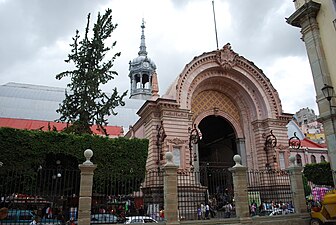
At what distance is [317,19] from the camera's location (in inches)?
569

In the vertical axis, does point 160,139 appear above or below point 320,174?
above

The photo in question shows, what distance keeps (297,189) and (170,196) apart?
19.7ft

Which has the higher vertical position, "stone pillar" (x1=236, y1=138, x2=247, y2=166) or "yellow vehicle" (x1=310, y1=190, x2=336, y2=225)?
"stone pillar" (x1=236, y1=138, x2=247, y2=166)

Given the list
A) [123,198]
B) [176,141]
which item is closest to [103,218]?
[123,198]

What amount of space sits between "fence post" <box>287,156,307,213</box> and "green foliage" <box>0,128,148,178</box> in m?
7.65

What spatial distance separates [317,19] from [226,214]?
10.6 m

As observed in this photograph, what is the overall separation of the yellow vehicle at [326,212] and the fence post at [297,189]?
1.68 feet

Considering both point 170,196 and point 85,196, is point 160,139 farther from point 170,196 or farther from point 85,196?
point 85,196

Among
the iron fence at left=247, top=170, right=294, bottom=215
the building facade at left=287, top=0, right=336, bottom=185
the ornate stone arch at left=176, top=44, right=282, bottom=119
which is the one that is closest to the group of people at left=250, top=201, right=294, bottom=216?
the iron fence at left=247, top=170, right=294, bottom=215

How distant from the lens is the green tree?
19.9 m

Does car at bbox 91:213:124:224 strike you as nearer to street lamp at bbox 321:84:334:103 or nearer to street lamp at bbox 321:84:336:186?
street lamp at bbox 321:84:336:186

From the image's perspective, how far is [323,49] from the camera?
14.1 metres

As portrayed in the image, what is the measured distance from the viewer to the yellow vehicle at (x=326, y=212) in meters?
11.1

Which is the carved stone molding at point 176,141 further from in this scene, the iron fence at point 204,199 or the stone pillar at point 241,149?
the stone pillar at point 241,149
